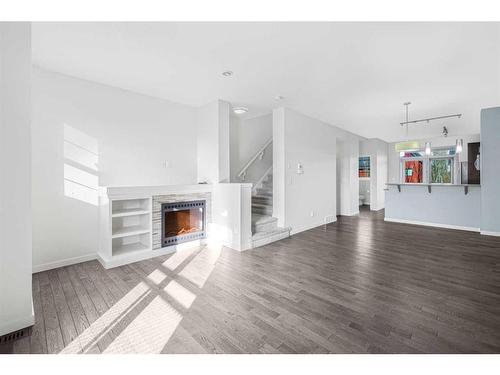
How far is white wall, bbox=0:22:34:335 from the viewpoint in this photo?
1.83 m

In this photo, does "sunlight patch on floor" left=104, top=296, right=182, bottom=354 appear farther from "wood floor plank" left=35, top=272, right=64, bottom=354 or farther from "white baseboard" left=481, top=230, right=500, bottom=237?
"white baseboard" left=481, top=230, right=500, bottom=237

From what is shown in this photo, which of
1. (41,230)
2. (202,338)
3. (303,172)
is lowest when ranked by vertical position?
(202,338)

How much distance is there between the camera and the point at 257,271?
10.2 ft

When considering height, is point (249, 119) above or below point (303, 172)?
above

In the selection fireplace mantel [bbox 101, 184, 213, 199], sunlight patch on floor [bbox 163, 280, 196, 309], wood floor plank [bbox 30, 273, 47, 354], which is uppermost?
fireplace mantel [bbox 101, 184, 213, 199]

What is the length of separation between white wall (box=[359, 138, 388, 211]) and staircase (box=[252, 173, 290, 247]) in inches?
194

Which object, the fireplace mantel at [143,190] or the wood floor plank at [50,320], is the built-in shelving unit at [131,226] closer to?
the fireplace mantel at [143,190]

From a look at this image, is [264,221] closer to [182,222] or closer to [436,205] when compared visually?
[182,222]

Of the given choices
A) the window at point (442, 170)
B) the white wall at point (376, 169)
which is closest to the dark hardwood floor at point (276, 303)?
the white wall at point (376, 169)

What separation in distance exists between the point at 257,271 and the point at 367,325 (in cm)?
146

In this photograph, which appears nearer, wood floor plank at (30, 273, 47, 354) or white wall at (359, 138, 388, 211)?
wood floor plank at (30, 273, 47, 354)

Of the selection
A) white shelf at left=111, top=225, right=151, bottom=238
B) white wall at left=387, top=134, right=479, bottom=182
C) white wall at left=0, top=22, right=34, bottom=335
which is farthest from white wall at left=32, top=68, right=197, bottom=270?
white wall at left=387, top=134, right=479, bottom=182
